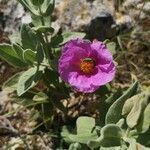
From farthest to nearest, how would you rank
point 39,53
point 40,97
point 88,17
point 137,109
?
point 88,17 → point 40,97 → point 39,53 → point 137,109

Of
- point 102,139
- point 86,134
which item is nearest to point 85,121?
point 86,134

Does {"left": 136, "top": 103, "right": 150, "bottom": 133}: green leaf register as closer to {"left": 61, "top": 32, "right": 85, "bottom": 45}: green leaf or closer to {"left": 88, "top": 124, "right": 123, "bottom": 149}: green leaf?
{"left": 88, "top": 124, "right": 123, "bottom": 149}: green leaf

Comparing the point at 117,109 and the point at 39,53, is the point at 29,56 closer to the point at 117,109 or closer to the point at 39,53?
the point at 39,53

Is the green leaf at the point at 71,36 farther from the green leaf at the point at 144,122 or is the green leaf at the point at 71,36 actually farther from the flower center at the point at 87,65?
the green leaf at the point at 144,122

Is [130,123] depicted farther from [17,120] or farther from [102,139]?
[17,120]

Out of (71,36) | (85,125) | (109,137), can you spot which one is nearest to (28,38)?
(71,36)
